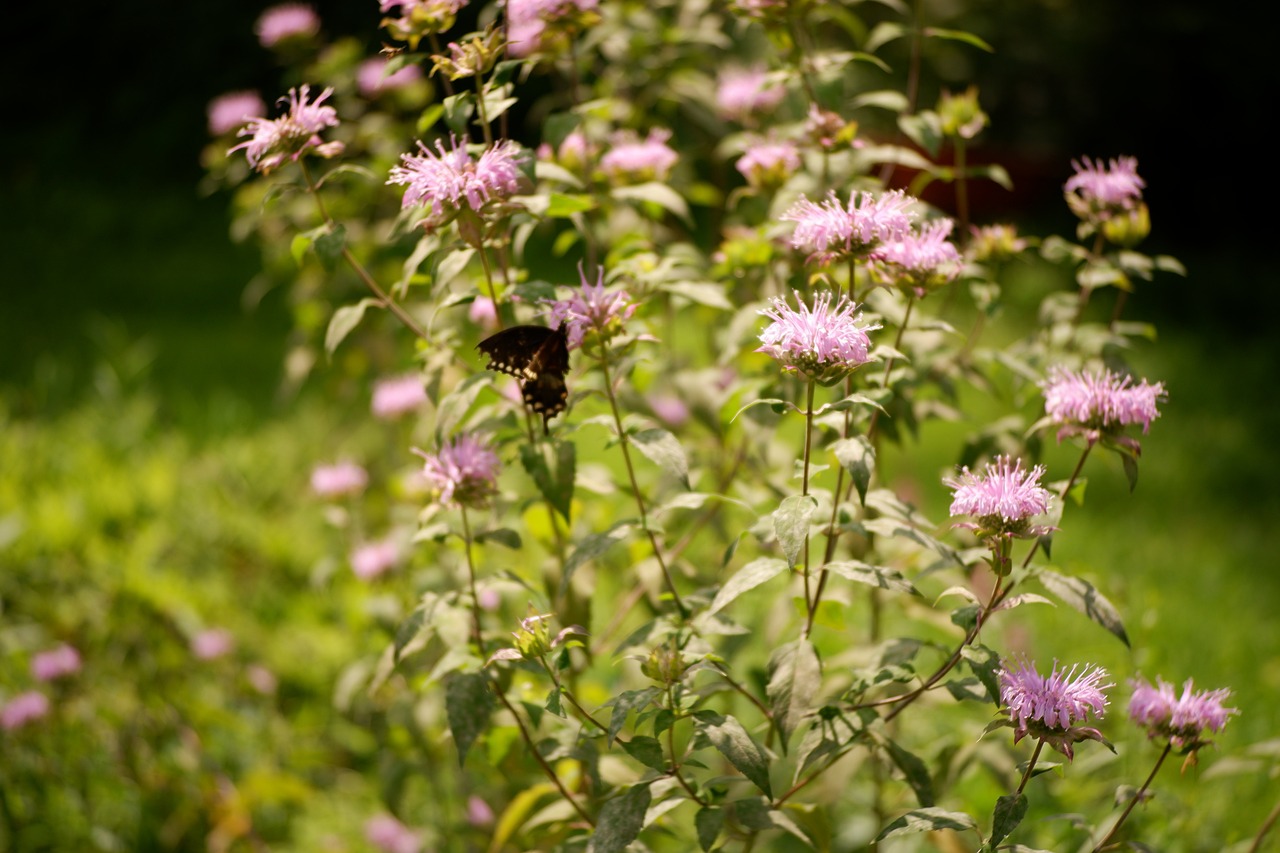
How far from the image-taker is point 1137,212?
1443mm

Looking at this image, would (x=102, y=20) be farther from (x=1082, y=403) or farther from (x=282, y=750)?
(x=1082, y=403)

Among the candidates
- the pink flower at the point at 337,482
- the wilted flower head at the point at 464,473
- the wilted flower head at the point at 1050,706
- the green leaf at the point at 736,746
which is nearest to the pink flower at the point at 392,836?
the pink flower at the point at 337,482

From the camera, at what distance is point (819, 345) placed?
1.02m

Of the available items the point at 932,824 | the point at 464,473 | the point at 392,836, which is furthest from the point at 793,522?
the point at 392,836

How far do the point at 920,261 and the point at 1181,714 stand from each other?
53 centimetres

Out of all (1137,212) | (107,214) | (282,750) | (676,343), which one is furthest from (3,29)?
(1137,212)

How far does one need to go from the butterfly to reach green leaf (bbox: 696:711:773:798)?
0.34m

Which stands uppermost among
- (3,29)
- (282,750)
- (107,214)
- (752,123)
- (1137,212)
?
(3,29)

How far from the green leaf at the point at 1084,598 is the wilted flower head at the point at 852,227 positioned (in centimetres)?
38

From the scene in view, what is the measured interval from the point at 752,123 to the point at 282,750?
1555mm

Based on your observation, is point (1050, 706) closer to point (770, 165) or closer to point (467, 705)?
point (467, 705)

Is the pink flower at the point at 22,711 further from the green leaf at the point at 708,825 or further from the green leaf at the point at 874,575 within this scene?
the green leaf at the point at 874,575

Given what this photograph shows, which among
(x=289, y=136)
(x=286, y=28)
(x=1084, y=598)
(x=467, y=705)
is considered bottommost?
(x=467, y=705)

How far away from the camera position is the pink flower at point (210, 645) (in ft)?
7.84
